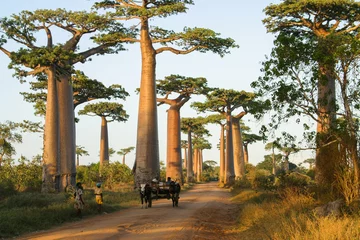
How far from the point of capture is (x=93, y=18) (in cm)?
2317

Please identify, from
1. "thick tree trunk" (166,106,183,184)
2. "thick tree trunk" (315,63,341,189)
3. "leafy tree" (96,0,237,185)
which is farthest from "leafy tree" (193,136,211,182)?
"thick tree trunk" (315,63,341,189)

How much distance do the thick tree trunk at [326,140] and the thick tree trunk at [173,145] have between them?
2305 cm

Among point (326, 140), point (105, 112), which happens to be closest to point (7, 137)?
point (105, 112)

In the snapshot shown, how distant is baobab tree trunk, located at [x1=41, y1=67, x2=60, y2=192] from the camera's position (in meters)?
21.8

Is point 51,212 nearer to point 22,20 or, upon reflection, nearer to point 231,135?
point 22,20

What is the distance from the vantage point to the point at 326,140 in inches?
450

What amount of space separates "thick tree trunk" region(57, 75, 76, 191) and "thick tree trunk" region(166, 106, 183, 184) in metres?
12.5

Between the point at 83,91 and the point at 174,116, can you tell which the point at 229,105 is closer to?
the point at 174,116

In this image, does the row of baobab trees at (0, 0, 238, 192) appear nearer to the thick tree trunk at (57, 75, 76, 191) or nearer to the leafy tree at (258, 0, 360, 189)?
the thick tree trunk at (57, 75, 76, 191)

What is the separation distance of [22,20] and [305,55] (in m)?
14.7

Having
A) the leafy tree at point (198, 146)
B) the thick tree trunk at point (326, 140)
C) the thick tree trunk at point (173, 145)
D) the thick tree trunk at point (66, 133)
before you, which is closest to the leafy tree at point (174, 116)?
the thick tree trunk at point (173, 145)

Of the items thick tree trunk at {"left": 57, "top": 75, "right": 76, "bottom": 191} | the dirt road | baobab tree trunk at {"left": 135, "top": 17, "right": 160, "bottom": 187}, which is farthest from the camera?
baobab tree trunk at {"left": 135, "top": 17, "right": 160, "bottom": 187}

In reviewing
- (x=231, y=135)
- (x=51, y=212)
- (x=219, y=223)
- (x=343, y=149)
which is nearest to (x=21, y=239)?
(x=51, y=212)

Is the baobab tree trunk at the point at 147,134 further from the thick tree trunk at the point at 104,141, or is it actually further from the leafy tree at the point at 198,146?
the leafy tree at the point at 198,146
